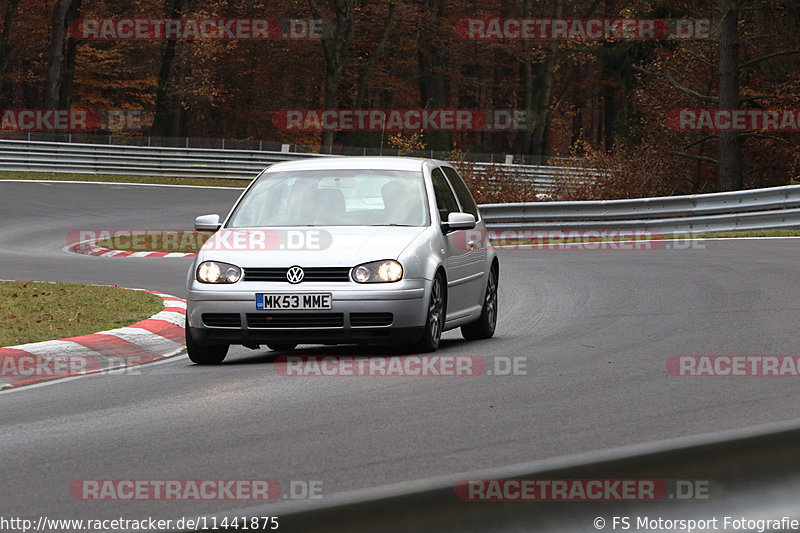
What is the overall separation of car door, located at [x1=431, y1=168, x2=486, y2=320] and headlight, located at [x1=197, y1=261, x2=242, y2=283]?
1.79 m

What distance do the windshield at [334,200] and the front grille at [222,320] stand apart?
1242 mm

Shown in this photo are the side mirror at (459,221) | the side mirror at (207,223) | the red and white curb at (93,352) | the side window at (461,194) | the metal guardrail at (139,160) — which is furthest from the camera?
the metal guardrail at (139,160)

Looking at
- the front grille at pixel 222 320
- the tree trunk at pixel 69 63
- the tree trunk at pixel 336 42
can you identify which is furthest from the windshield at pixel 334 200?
the tree trunk at pixel 69 63

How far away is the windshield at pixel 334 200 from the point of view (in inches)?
404

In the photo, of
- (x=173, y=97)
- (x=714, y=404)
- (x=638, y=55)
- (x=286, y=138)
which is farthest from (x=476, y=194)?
(x=286, y=138)

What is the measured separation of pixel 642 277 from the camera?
53.0ft

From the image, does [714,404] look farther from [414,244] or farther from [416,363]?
[414,244]

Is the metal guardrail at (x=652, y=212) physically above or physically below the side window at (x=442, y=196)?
below

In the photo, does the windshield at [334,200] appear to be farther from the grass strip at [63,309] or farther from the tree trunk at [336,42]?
the tree trunk at [336,42]

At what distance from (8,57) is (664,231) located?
4696 cm

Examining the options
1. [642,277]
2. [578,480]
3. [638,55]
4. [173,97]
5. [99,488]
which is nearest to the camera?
[578,480]

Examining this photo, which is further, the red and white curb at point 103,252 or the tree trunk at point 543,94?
the tree trunk at point 543,94

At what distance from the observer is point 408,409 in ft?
23.1

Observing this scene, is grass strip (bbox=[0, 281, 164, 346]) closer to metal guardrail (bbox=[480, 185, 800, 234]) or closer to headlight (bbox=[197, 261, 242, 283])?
headlight (bbox=[197, 261, 242, 283])
